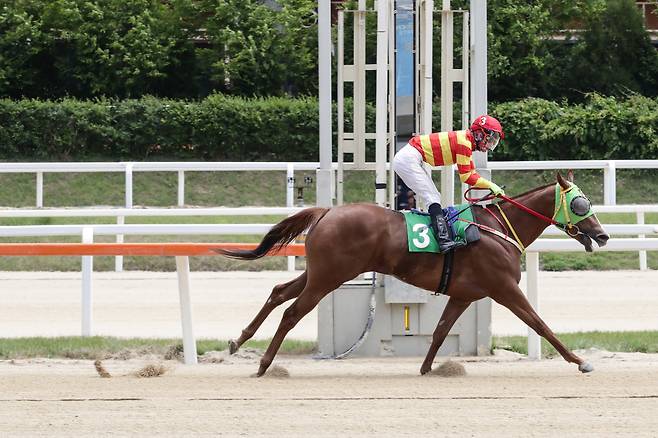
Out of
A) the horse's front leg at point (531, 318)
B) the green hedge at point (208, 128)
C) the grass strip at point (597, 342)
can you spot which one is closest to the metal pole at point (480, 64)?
the horse's front leg at point (531, 318)

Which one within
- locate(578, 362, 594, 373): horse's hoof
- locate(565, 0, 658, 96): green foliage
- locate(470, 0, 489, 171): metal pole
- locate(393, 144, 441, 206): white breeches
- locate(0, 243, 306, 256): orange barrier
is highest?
locate(565, 0, 658, 96): green foliage

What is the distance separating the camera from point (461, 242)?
700 centimetres

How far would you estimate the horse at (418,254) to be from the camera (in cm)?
690

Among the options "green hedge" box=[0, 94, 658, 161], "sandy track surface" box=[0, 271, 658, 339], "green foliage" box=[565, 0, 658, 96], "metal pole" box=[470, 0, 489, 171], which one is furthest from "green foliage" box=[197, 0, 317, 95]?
"metal pole" box=[470, 0, 489, 171]

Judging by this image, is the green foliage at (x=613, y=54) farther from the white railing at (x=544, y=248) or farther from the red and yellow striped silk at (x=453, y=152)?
the red and yellow striped silk at (x=453, y=152)

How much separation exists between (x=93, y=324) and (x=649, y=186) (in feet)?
34.6

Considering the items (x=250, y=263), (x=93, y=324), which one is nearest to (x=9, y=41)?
(x=250, y=263)

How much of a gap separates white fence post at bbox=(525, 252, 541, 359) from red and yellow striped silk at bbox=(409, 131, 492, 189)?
1.00 meters

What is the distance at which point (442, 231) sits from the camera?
274 inches

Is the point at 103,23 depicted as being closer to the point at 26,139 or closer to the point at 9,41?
the point at 9,41

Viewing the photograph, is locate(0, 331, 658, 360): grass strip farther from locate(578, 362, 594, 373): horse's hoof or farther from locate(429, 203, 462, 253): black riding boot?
locate(429, 203, 462, 253): black riding boot

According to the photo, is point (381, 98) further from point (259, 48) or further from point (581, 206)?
point (259, 48)

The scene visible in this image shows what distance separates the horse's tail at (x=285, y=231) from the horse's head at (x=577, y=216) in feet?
4.65

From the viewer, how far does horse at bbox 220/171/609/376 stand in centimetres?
690
